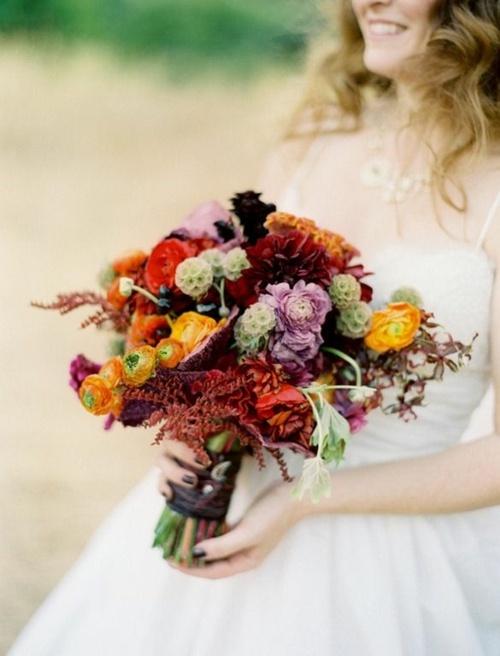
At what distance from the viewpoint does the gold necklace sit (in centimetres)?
187

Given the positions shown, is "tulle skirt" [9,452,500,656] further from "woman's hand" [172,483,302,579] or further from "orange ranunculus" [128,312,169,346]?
"orange ranunculus" [128,312,169,346]

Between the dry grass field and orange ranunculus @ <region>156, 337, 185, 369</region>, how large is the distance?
2.05 meters

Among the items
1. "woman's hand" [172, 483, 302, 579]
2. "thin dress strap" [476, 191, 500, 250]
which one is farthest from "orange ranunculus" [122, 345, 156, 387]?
"thin dress strap" [476, 191, 500, 250]

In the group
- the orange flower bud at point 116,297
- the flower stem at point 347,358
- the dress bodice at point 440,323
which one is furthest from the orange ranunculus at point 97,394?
the dress bodice at point 440,323

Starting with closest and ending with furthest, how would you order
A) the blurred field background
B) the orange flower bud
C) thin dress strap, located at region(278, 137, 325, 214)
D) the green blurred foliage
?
the orange flower bud
thin dress strap, located at region(278, 137, 325, 214)
the blurred field background
the green blurred foliage

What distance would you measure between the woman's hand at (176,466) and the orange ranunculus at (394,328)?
43 centimetres

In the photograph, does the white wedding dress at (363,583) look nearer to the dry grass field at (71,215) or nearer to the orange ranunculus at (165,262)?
the orange ranunculus at (165,262)

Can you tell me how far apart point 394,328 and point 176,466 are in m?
0.54

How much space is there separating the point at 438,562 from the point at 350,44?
141 cm

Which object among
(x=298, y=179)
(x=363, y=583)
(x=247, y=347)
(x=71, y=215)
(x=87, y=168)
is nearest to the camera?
(x=247, y=347)

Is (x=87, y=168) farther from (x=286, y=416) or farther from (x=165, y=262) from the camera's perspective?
(x=286, y=416)

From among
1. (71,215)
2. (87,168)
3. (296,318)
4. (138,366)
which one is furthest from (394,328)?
(87,168)

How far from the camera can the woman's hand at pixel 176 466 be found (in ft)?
5.21

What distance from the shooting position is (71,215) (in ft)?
20.1
